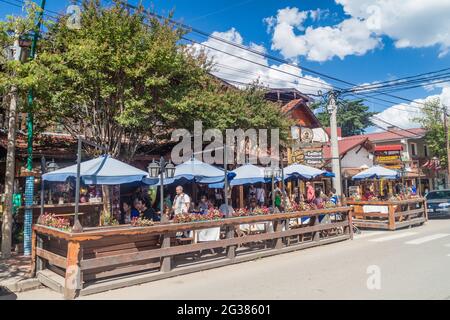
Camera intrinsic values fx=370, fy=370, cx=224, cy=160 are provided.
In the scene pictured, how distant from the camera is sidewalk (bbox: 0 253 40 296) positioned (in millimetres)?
7077

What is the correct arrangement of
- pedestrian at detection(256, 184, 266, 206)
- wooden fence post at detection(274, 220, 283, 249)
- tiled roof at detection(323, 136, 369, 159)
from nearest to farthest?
1. wooden fence post at detection(274, 220, 283, 249)
2. pedestrian at detection(256, 184, 266, 206)
3. tiled roof at detection(323, 136, 369, 159)

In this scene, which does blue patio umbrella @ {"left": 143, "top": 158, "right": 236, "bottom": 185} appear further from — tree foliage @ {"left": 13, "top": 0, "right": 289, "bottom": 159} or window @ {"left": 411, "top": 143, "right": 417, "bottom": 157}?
window @ {"left": 411, "top": 143, "right": 417, "bottom": 157}

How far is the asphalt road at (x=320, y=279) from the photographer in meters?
6.09

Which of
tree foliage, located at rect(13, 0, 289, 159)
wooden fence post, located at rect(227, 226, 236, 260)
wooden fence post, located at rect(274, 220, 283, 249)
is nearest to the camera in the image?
wooden fence post, located at rect(227, 226, 236, 260)

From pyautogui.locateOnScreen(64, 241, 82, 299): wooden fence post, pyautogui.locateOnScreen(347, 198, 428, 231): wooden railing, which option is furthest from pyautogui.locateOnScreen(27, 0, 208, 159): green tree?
pyautogui.locateOnScreen(347, 198, 428, 231): wooden railing

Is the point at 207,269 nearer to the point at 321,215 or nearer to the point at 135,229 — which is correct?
the point at 135,229

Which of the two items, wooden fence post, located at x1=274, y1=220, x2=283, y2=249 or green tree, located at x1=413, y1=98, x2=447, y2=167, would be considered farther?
green tree, located at x1=413, y1=98, x2=447, y2=167

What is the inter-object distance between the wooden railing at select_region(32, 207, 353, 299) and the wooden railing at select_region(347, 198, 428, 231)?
7168 millimetres

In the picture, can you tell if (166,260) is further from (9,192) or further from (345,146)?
(345,146)

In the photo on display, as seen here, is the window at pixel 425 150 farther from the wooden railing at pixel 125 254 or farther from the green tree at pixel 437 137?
the wooden railing at pixel 125 254

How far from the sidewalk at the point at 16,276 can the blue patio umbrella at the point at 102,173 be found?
2.12 meters

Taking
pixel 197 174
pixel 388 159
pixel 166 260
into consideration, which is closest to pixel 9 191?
pixel 166 260

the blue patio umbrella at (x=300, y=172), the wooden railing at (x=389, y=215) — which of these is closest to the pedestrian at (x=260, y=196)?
the wooden railing at (x=389, y=215)

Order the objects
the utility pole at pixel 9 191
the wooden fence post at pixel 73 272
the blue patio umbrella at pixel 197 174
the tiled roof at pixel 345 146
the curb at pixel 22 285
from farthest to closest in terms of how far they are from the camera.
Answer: the tiled roof at pixel 345 146 → the blue patio umbrella at pixel 197 174 → the utility pole at pixel 9 191 → the curb at pixel 22 285 → the wooden fence post at pixel 73 272
